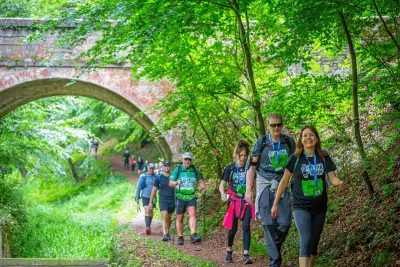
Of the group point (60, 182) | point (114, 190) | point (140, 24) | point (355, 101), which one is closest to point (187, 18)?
point (140, 24)

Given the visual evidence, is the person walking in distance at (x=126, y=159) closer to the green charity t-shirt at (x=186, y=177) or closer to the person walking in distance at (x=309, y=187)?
the green charity t-shirt at (x=186, y=177)

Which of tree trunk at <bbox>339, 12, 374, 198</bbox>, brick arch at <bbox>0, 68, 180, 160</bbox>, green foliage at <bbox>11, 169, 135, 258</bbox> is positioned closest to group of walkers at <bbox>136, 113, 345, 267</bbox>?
tree trunk at <bbox>339, 12, 374, 198</bbox>

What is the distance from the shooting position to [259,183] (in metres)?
5.70

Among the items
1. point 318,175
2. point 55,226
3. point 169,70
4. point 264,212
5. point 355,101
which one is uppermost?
point 169,70

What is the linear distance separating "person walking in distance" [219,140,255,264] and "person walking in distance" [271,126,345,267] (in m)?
1.76

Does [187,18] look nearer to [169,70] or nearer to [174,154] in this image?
[169,70]

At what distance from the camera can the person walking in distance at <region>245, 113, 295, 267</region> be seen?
5.45m

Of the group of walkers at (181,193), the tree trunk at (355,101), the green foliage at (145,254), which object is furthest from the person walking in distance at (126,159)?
the tree trunk at (355,101)

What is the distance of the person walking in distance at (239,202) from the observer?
6.63 meters

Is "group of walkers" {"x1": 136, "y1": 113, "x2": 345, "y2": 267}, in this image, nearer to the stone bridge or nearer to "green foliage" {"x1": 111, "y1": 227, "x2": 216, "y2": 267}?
"green foliage" {"x1": 111, "y1": 227, "x2": 216, "y2": 267}

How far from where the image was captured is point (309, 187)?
4.81m

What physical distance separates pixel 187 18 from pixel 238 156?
1.99 m

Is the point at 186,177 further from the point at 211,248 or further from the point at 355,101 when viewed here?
the point at 355,101

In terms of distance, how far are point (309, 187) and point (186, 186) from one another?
4355 mm
